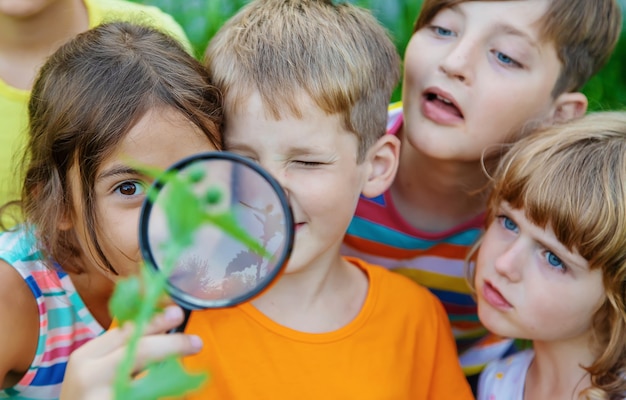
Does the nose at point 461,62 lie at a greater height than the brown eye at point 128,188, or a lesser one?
lesser

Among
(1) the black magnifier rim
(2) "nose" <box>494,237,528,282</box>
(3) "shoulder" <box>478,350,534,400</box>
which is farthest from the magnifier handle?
(3) "shoulder" <box>478,350,534,400</box>

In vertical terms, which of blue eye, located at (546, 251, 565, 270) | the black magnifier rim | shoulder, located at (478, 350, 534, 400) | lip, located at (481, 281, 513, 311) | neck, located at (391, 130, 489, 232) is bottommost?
shoulder, located at (478, 350, 534, 400)

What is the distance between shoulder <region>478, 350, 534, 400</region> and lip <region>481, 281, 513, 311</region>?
→ 11.9 inches

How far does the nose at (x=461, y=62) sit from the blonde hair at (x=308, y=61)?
32 centimetres

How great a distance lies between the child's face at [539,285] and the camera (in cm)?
195

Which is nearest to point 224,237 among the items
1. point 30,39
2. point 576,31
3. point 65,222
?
point 65,222

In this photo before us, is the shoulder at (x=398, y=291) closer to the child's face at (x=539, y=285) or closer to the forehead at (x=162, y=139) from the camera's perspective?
the child's face at (x=539, y=285)

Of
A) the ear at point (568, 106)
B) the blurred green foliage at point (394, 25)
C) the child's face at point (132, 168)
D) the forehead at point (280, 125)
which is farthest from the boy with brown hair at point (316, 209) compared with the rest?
the blurred green foliage at point (394, 25)

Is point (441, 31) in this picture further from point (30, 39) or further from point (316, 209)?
point (30, 39)

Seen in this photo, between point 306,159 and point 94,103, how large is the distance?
21.3 inches

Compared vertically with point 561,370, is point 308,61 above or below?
above

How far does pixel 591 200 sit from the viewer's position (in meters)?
1.93

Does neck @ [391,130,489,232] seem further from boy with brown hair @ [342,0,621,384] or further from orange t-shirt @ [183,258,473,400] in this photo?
orange t-shirt @ [183,258,473,400]

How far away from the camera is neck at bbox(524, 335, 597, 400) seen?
209 centimetres
